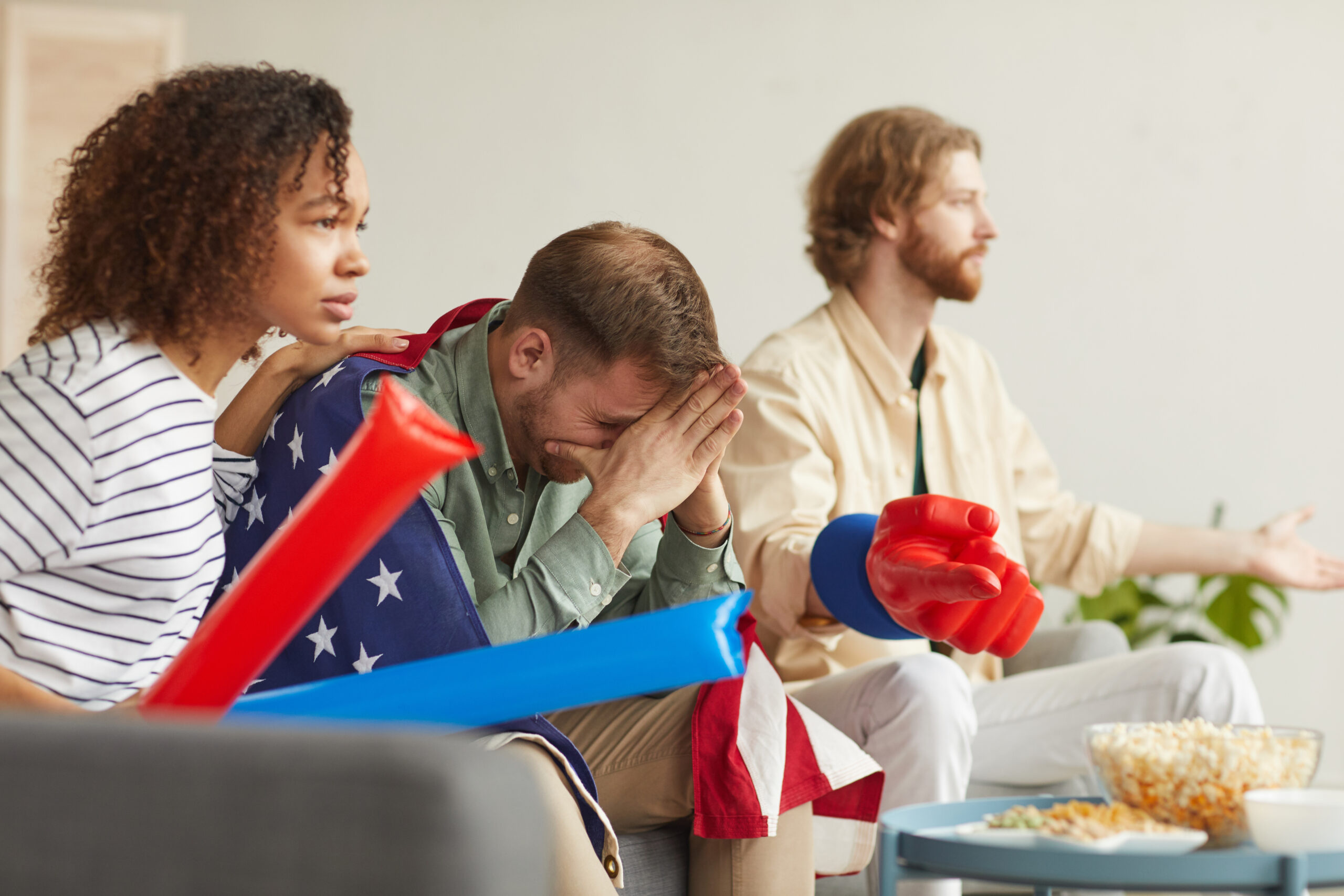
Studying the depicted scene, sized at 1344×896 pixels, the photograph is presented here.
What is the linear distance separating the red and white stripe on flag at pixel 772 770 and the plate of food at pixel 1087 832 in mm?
260

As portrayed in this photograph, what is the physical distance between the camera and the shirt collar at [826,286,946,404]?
190 cm

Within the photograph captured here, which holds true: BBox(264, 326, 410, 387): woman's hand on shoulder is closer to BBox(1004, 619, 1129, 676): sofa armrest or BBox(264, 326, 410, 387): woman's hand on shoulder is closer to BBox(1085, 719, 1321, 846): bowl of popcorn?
BBox(1085, 719, 1321, 846): bowl of popcorn

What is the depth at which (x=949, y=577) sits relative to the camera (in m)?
1.13

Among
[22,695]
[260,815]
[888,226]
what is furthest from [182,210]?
[888,226]

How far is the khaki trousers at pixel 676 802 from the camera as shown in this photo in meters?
1.16

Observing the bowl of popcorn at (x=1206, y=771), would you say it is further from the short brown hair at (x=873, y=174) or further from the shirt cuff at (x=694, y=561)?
the short brown hair at (x=873, y=174)

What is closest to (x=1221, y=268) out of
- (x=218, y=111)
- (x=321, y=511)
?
(x=218, y=111)

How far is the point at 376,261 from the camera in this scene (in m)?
2.84

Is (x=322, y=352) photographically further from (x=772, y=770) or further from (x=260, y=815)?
(x=260, y=815)

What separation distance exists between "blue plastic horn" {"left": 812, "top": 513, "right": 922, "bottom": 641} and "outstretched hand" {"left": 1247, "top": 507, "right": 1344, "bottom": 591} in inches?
36.0

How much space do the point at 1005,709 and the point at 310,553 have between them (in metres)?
1.39

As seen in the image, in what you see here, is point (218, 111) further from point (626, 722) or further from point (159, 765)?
point (626, 722)

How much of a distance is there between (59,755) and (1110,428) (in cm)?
288

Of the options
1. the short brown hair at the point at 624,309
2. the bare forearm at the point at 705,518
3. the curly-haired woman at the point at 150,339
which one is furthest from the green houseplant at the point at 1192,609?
the curly-haired woman at the point at 150,339
